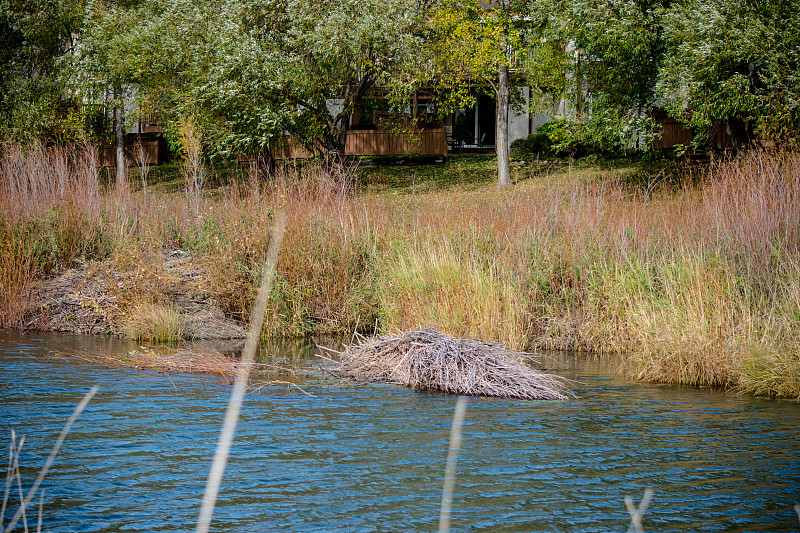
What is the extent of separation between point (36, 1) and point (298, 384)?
27.3 m

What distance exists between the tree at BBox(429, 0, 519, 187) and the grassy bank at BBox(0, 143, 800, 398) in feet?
44.0

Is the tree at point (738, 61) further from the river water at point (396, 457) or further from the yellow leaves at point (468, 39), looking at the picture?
the river water at point (396, 457)

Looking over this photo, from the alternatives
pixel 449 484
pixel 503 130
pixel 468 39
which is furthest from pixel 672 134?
pixel 449 484

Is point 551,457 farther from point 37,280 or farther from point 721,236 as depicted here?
point 37,280

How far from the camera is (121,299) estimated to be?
543 inches

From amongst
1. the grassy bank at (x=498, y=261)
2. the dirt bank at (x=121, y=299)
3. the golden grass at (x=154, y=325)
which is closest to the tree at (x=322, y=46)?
the grassy bank at (x=498, y=261)

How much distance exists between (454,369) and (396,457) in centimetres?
244

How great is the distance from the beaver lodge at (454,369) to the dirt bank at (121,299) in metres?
4.38

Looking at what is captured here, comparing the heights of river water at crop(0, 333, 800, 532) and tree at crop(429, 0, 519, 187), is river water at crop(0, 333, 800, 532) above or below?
below

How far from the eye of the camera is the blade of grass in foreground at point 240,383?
5957 mm

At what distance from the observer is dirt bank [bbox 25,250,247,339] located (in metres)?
13.8

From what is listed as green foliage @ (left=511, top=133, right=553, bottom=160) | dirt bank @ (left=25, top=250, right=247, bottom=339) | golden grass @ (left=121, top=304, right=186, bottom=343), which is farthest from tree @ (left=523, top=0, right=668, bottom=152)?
golden grass @ (left=121, top=304, right=186, bottom=343)

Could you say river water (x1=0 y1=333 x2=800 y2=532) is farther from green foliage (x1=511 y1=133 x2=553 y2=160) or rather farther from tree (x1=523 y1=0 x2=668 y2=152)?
green foliage (x1=511 y1=133 x2=553 y2=160)

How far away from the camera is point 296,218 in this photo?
1396 centimetres
